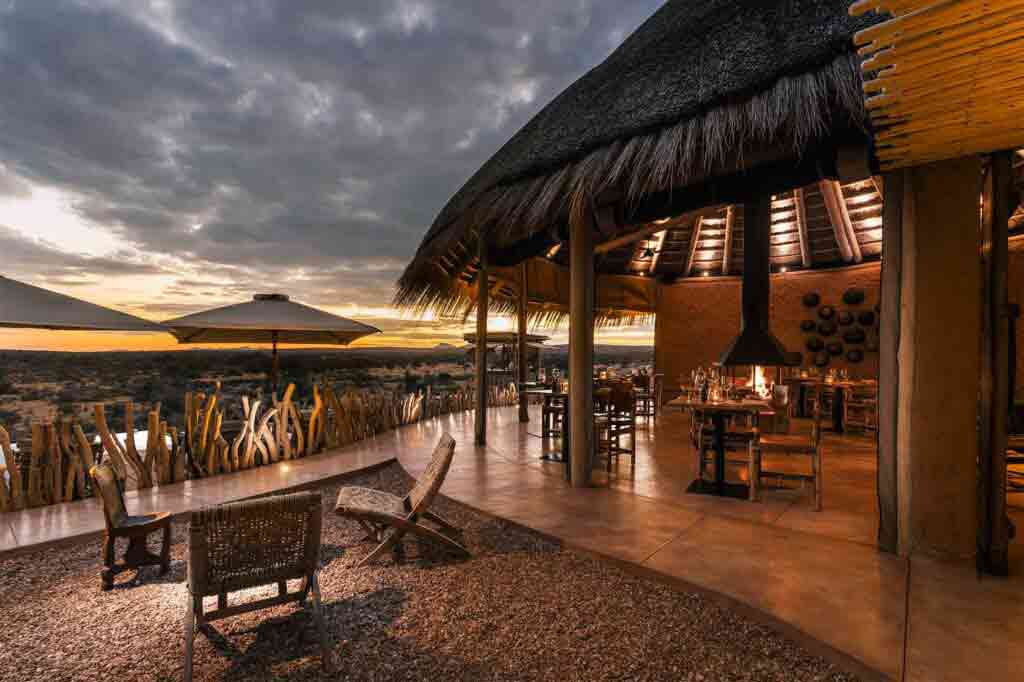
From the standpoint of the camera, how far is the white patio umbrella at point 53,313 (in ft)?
11.0

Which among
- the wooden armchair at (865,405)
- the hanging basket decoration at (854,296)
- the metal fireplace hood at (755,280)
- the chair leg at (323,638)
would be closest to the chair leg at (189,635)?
the chair leg at (323,638)

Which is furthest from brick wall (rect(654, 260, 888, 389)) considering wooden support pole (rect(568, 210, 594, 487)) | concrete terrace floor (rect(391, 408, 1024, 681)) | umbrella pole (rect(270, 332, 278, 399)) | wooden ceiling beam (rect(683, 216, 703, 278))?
umbrella pole (rect(270, 332, 278, 399))

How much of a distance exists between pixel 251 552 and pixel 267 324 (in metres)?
4.00

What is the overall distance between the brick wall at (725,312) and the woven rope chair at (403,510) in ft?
30.3

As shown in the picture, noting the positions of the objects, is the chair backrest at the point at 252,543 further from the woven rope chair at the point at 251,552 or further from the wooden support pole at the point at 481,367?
the wooden support pole at the point at 481,367

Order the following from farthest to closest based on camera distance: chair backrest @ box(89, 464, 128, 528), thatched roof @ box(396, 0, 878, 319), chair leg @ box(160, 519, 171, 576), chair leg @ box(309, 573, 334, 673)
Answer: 1. chair leg @ box(160, 519, 171, 576)
2. thatched roof @ box(396, 0, 878, 319)
3. chair backrest @ box(89, 464, 128, 528)
4. chair leg @ box(309, 573, 334, 673)

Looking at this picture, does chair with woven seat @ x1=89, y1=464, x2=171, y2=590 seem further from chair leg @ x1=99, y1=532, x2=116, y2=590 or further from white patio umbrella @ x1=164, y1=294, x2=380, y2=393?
white patio umbrella @ x1=164, y1=294, x2=380, y2=393

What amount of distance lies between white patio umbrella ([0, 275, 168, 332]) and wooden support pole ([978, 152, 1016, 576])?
592 centimetres

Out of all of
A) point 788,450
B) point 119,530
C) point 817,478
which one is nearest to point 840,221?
point 788,450

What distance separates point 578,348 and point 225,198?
564 inches

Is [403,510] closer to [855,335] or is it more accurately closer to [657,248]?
[657,248]

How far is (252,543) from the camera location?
2.31m

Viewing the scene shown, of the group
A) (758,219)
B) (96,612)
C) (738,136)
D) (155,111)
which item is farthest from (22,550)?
(155,111)

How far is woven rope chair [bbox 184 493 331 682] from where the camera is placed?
A: 7.14 feet
